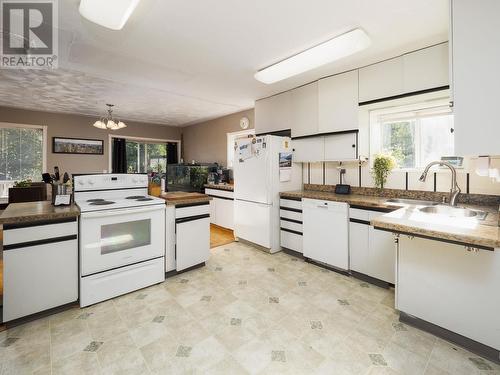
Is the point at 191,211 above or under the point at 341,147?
under

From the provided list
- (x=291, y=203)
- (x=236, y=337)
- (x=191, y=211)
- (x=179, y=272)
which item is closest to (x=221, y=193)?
(x=291, y=203)

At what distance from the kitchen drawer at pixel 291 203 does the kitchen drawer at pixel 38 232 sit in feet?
8.04

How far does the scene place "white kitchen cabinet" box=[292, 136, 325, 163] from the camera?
3.32 m

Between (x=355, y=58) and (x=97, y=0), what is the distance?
2.44m

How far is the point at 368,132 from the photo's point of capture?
3016mm

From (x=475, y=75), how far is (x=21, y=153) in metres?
7.70

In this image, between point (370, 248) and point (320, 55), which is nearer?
point (320, 55)

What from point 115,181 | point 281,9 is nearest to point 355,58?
point 281,9

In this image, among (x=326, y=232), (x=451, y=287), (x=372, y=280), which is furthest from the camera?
(x=326, y=232)

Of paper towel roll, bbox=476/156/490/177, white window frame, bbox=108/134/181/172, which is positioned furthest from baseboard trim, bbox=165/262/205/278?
white window frame, bbox=108/134/181/172

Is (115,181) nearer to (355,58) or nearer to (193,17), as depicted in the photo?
(193,17)

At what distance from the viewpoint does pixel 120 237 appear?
229cm

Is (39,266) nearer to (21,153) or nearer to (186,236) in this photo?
(186,236)

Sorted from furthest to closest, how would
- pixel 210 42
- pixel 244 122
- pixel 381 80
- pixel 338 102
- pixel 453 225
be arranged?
pixel 244 122
pixel 338 102
pixel 381 80
pixel 210 42
pixel 453 225
